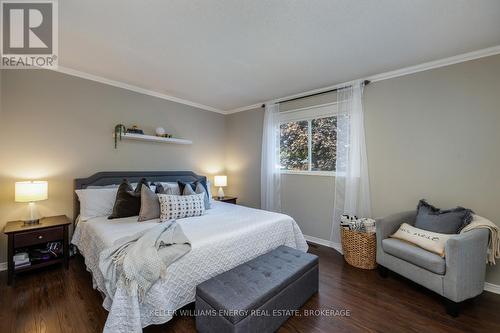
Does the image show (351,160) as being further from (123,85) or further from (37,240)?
(37,240)

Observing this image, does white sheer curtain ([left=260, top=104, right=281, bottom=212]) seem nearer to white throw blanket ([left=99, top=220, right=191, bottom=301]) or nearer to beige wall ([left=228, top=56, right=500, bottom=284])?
beige wall ([left=228, top=56, right=500, bottom=284])

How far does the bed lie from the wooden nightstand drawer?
0.18m

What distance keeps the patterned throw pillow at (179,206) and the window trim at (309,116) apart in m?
1.81

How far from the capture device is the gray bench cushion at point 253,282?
1.46m

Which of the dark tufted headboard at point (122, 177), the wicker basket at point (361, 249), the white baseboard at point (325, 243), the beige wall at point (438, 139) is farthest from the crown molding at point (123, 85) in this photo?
the wicker basket at point (361, 249)

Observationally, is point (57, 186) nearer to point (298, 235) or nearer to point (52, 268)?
point (52, 268)

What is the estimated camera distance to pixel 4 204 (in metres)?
2.47

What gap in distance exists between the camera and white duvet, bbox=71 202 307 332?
146 cm

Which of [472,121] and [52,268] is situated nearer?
[472,121]

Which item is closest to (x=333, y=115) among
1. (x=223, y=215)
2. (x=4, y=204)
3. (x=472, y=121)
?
(x=472, y=121)

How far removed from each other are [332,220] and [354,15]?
2.64 meters

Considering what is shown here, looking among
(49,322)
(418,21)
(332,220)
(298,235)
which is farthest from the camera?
(332,220)

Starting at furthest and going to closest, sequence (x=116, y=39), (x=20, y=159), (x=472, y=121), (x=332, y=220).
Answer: (x=332, y=220) → (x=20, y=159) → (x=472, y=121) → (x=116, y=39)

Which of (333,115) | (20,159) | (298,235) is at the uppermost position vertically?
(333,115)
